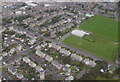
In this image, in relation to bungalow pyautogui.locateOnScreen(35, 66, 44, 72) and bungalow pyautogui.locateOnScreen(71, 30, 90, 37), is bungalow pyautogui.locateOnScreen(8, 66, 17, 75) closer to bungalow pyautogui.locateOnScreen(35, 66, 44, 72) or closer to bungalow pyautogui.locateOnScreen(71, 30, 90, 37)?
bungalow pyautogui.locateOnScreen(35, 66, 44, 72)

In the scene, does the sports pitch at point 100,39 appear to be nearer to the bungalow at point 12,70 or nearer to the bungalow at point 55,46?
the bungalow at point 55,46

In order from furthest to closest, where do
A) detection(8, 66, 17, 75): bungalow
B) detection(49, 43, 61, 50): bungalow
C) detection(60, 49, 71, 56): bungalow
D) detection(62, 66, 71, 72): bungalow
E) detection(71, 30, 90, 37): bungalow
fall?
1. detection(71, 30, 90, 37): bungalow
2. detection(49, 43, 61, 50): bungalow
3. detection(60, 49, 71, 56): bungalow
4. detection(62, 66, 71, 72): bungalow
5. detection(8, 66, 17, 75): bungalow

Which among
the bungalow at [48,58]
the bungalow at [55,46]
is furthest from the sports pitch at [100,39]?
the bungalow at [48,58]

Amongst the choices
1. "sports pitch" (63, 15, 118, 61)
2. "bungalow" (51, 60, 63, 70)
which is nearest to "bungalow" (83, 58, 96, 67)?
"sports pitch" (63, 15, 118, 61)

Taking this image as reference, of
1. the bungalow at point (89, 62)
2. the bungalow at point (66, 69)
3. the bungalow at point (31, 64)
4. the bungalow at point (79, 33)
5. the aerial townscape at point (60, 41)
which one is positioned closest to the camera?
the aerial townscape at point (60, 41)

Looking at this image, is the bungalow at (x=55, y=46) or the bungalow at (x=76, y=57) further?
the bungalow at (x=55, y=46)

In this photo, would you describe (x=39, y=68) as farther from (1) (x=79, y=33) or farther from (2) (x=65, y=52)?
(1) (x=79, y=33)

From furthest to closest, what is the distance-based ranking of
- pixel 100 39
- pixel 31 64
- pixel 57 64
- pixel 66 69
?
pixel 100 39
pixel 31 64
pixel 57 64
pixel 66 69

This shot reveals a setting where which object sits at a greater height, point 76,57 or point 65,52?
point 65,52

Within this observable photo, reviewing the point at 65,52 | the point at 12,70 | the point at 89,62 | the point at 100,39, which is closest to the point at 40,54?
the point at 65,52
